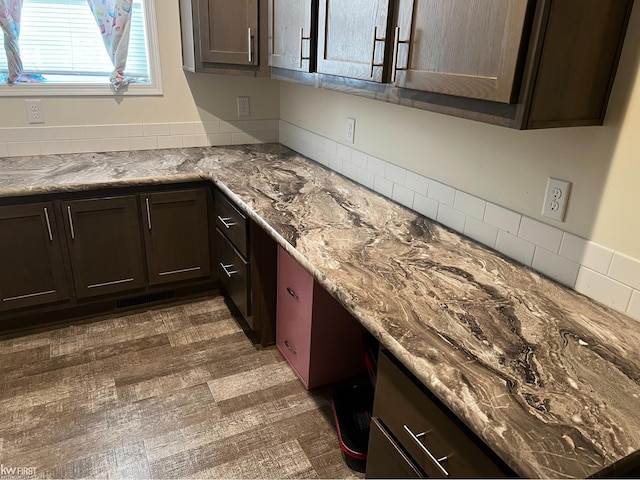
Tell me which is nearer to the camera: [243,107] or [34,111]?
[34,111]

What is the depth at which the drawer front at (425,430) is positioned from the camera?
1.03m

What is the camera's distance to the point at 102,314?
8.99ft

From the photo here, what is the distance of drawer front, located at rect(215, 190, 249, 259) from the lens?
226cm

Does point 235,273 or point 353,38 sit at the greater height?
point 353,38

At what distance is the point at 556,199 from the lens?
1491mm

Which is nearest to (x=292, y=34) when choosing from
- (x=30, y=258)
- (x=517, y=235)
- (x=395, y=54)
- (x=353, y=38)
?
(x=353, y=38)

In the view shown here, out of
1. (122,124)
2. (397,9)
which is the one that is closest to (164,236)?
(122,124)

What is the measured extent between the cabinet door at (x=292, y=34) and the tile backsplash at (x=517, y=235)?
558 millimetres

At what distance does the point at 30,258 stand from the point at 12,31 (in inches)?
45.9

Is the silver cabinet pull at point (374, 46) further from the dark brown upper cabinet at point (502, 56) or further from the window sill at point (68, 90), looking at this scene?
the window sill at point (68, 90)

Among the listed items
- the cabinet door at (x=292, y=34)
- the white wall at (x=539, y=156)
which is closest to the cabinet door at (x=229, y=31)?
the cabinet door at (x=292, y=34)

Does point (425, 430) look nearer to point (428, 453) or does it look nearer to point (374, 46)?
point (428, 453)

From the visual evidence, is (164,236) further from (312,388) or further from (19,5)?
(19,5)

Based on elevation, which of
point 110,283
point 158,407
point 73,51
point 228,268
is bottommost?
point 158,407
